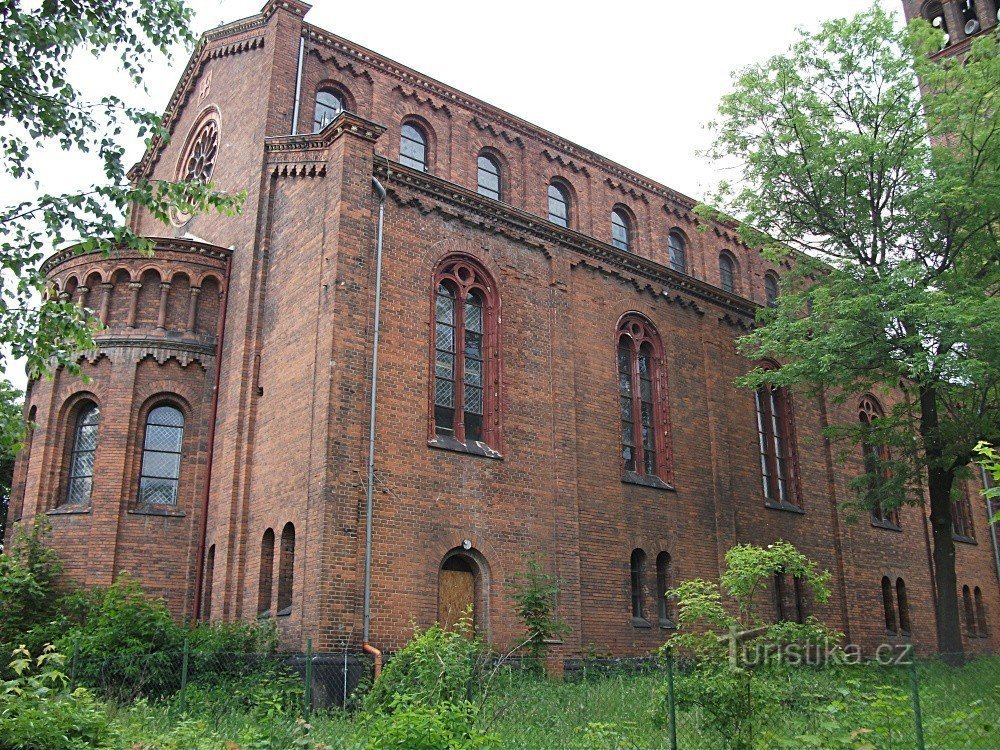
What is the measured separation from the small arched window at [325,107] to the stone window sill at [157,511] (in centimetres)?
901

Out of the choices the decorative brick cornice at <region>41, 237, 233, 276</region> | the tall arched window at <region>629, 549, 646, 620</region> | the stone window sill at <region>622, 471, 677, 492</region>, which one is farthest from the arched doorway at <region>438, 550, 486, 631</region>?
the decorative brick cornice at <region>41, 237, 233, 276</region>

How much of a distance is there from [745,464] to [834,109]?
889 cm

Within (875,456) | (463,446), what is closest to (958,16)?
(875,456)

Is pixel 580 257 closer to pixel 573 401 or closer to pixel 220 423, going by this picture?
pixel 573 401

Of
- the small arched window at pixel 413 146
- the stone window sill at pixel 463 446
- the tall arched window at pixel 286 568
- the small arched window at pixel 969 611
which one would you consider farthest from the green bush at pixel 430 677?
the small arched window at pixel 969 611

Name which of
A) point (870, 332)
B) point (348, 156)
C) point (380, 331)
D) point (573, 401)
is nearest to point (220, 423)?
point (380, 331)

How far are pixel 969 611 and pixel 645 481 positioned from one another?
55.1ft

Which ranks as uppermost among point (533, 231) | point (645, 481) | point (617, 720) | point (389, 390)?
point (533, 231)

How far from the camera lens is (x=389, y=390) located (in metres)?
16.8

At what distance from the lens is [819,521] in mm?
25250

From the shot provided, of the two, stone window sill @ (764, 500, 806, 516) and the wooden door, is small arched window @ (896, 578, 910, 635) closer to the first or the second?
stone window sill @ (764, 500, 806, 516)

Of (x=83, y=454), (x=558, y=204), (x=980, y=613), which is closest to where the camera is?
(x=83, y=454)

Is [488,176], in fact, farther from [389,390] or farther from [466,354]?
[389,390]

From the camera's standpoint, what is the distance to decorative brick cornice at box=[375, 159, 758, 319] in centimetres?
1838
